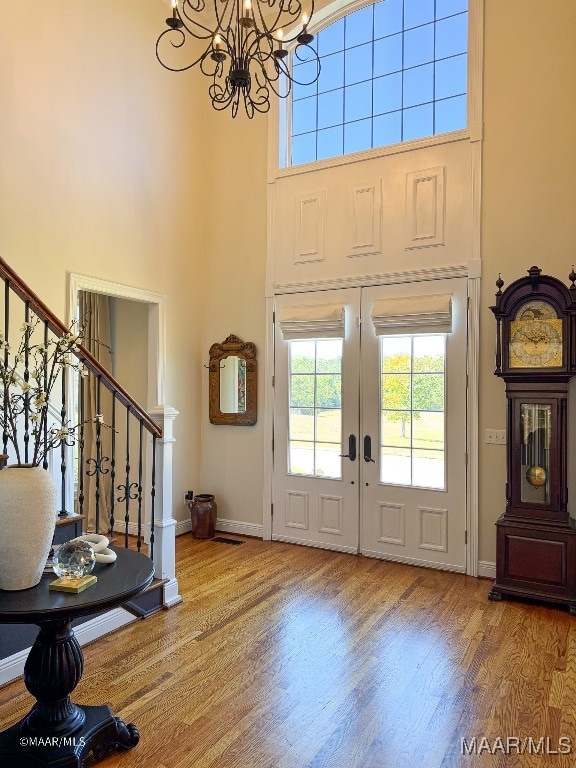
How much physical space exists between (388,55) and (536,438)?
12.3 ft

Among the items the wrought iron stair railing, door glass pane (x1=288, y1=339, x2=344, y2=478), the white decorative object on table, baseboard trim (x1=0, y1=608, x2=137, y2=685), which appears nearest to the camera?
the white decorative object on table

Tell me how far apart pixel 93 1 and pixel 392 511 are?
5.14 m

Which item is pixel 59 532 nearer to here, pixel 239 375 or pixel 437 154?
pixel 239 375

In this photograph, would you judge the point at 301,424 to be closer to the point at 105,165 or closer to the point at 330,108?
the point at 105,165

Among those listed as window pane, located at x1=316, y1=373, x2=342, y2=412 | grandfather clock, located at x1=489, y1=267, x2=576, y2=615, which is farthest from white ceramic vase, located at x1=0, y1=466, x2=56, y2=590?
window pane, located at x1=316, y1=373, x2=342, y2=412

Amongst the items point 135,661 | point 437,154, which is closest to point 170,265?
point 437,154

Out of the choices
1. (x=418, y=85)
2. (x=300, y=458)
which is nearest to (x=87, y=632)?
(x=300, y=458)

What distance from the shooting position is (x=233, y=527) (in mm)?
5633

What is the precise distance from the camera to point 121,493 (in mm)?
5613

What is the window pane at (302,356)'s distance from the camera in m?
5.21

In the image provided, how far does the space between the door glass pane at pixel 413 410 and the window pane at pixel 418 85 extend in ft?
7.10

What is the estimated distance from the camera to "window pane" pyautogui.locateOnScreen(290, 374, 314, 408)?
17.1ft

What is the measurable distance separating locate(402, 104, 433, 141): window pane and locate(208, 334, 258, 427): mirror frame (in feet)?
8.16

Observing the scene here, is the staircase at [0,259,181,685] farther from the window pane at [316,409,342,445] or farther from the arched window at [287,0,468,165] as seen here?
the arched window at [287,0,468,165]
